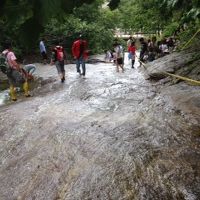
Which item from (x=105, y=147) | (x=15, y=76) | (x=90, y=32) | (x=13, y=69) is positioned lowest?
(x=90, y=32)

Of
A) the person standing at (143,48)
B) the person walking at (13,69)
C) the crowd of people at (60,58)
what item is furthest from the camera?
the person standing at (143,48)

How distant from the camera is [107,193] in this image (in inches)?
229

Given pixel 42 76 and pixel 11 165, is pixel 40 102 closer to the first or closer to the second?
pixel 11 165

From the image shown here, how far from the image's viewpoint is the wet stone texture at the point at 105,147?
19.2 ft

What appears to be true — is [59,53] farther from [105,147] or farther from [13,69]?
[105,147]

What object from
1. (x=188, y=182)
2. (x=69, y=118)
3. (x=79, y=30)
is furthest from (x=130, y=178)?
(x=79, y=30)

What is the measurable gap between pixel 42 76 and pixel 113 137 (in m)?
11.3

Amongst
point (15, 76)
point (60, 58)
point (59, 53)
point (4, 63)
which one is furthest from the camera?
point (60, 58)

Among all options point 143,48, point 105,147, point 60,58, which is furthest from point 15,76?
point 143,48

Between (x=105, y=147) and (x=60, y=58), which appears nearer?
(x=105, y=147)

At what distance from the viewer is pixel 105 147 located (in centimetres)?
719

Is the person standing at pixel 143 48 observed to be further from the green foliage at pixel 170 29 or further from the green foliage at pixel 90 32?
the green foliage at pixel 90 32

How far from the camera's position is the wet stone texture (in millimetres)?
5867

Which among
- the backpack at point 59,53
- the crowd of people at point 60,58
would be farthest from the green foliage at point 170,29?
the backpack at point 59,53
